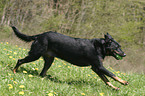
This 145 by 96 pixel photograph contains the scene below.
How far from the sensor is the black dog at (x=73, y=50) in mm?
4500

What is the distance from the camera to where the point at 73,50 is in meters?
4.58

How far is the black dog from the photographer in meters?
4.50

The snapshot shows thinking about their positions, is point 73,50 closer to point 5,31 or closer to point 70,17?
point 70,17

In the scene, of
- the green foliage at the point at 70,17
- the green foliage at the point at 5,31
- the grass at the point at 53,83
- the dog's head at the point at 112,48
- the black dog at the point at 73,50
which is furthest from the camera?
the green foliage at the point at 70,17

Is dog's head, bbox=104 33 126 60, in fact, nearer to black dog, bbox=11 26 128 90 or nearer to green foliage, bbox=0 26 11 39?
black dog, bbox=11 26 128 90

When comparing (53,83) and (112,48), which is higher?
(112,48)

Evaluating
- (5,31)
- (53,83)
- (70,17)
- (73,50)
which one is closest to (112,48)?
(73,50)

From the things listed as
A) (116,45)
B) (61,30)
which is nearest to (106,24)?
(61,30)

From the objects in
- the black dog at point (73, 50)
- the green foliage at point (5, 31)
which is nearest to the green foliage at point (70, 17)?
the green foliage at point (5, 31)

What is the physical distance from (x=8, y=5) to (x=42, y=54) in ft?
22.8

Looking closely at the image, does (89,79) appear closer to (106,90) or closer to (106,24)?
(106,90)

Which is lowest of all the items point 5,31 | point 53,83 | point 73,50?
point 5,31

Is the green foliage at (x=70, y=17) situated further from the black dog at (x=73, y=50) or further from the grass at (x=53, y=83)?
the black dog at (x=73, y=50)

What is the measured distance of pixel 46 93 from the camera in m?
3.41
